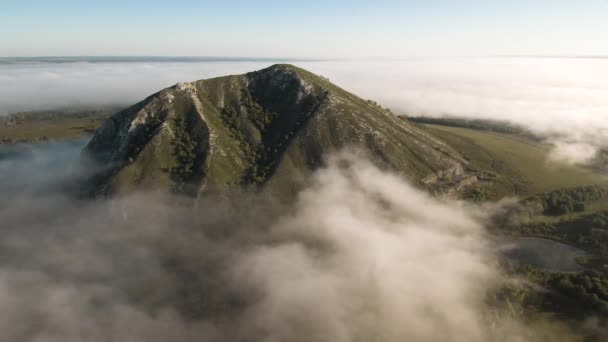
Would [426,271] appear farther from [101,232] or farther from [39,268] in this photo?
[39,268]

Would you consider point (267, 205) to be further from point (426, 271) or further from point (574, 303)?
point (574, 303)

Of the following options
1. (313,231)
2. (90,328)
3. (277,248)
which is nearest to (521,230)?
(313,231)

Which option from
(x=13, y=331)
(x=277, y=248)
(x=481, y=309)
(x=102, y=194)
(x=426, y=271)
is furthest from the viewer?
(x=102, y=194)

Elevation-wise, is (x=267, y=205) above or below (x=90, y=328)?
above

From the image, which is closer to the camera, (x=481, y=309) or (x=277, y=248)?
(x=481, y=309)

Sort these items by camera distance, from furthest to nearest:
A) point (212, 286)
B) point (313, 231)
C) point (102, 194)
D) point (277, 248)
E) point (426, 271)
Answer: point (102, 194) < point (313, 231) < point (277, 248) < point (426, 271) < point (212, 286)

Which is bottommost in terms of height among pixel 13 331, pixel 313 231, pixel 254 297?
pixel 13 331
